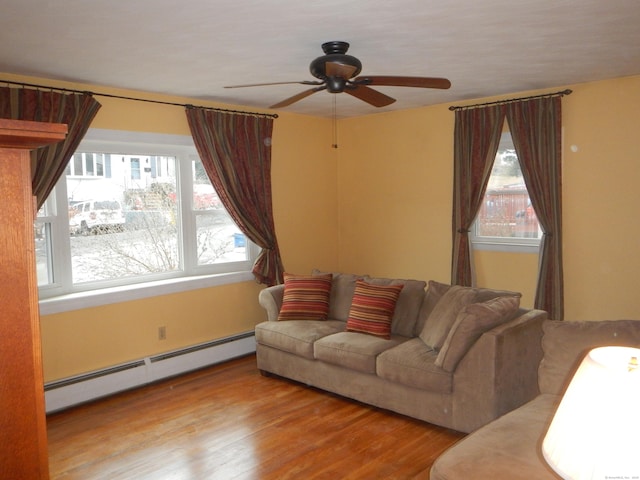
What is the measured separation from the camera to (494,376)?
10.4 feet

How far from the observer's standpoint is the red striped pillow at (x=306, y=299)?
182 inches

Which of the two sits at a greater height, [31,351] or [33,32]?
[33,32]

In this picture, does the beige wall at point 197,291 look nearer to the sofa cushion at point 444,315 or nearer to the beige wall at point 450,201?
the beige wall at point 450,201

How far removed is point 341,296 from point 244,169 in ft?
5.33

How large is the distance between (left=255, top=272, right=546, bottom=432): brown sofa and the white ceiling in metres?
1.70

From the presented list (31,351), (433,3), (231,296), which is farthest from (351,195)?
(31,351)

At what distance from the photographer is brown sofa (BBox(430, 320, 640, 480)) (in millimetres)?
2047

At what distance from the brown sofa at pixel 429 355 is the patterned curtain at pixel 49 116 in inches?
82.7

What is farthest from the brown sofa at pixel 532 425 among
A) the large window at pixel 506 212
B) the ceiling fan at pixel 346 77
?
the large window at pixel 506 212

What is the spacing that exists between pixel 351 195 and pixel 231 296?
2.01 m

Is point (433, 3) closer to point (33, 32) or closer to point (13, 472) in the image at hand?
point (33, 32)

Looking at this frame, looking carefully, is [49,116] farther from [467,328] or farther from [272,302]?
[467,328]

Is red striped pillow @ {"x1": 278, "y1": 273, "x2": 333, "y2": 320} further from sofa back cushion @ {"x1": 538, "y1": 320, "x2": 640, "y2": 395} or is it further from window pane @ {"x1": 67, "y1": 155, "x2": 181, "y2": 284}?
sofa back cushion @ {"x1": 538, "y1": 320, "x2": 640, "y2": 395}

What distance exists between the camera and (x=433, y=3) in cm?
253
